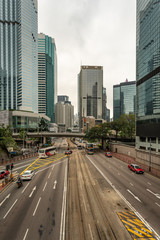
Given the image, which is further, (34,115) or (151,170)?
(34,115)

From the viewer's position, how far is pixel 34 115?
9462cm

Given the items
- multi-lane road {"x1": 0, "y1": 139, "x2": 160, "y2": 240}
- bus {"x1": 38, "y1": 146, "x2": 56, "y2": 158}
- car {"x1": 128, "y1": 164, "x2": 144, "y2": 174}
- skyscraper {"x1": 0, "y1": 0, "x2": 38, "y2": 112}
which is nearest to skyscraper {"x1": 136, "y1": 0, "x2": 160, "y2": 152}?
car {"x1": 128, "y1": 164, "x2": 144, "y2": 174}

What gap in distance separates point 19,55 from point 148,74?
127277 mm

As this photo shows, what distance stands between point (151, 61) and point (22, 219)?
4583 cm

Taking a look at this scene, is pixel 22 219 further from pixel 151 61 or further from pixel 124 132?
pixel 124 132

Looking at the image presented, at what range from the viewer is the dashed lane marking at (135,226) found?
32.3ft

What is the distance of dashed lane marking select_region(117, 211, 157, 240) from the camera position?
986 centimetres

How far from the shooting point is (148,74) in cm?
3731

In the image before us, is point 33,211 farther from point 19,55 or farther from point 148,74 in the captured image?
point 19,55

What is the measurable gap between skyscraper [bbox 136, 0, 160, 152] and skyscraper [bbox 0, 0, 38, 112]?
104700 millimetres

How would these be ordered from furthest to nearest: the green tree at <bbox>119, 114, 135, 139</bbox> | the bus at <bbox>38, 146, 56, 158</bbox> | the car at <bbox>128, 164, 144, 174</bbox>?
the green tree at <bbox>119, 114, 135, 139</bbox> → the bus at <bbox>38, 146, 56, 158</bbox> → the car at <bbox>128, 164, 144, 174</bbox>

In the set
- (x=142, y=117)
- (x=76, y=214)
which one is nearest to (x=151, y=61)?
(x=142, y=117)

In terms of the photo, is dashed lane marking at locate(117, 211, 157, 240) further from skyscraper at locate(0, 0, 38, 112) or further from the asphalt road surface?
skyscraper at locate(0, 0, 38, 112)

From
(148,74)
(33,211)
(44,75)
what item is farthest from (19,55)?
(33,211)
